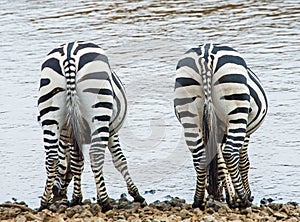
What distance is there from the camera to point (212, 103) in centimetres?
635

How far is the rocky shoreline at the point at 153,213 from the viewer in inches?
243

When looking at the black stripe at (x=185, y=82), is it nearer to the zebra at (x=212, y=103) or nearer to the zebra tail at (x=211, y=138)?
the zebra at (x=212, y=103)

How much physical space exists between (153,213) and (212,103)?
3.35ft

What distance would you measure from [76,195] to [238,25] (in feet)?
36.8

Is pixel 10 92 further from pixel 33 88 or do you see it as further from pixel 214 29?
pixel 214 29

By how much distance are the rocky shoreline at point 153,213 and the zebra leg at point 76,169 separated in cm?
8

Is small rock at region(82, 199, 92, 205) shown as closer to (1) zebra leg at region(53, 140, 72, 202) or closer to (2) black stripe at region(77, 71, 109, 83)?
(1) zebra leg at region(53, 140, 72, 202)

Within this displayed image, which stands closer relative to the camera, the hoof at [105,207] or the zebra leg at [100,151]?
the zebra leg at [100,151]

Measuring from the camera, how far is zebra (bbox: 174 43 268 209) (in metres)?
6.31

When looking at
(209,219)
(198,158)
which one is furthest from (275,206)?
(209,219)

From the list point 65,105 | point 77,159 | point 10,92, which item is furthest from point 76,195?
point 10,92

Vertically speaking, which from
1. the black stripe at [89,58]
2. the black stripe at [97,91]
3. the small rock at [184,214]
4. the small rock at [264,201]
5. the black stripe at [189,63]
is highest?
the black stripe at [89,58]

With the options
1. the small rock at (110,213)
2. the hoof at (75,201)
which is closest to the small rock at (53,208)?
the hoof at (75,201)

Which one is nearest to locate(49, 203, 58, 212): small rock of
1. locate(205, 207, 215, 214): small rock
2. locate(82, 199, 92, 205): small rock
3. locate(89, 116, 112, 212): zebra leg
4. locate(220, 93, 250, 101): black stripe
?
locate(82, 199, 92, 205): small rock
